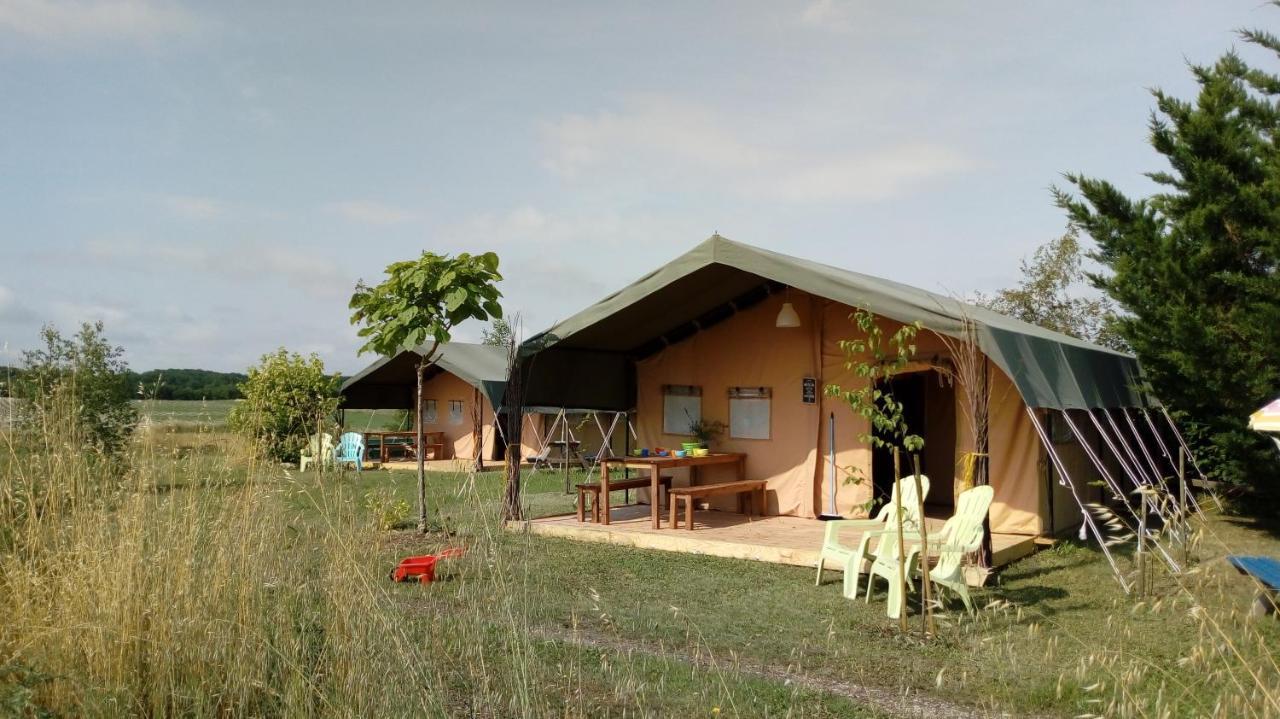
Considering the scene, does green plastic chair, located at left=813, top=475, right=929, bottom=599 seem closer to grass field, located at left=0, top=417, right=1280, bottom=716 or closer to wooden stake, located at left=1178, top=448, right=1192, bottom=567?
grass field, located at left=0, top=417, right=1280, bottom=716

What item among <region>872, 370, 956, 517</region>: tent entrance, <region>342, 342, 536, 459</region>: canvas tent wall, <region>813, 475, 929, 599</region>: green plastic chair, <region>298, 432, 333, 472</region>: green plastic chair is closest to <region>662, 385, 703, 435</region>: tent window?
<region>872, 370, 956, 517</region>: tent entrance

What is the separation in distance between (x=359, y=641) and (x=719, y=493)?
20.9 ft

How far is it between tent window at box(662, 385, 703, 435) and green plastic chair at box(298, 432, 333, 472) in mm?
6512

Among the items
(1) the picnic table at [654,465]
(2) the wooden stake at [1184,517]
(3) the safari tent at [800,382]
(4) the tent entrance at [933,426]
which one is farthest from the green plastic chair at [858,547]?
(4) the tent entrance at [933,426]

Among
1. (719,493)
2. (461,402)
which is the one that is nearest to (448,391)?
(461,402)

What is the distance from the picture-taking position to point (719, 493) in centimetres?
920

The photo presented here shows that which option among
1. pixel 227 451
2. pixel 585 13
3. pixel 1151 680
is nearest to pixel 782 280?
pixel 585 13

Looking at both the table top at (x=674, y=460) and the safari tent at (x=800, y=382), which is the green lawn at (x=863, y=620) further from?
the safari tent at (x=800, y=382)

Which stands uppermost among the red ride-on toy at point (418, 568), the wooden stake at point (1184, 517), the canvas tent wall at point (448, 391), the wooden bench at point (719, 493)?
the canvas tent wall at point (448, 391)

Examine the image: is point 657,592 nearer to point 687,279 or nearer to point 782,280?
point 782,280

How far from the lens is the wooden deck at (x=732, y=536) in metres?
7.52

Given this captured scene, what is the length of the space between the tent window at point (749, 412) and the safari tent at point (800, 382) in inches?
0.5

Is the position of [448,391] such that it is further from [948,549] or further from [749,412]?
[948,549]

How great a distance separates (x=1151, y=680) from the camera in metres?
4.20
